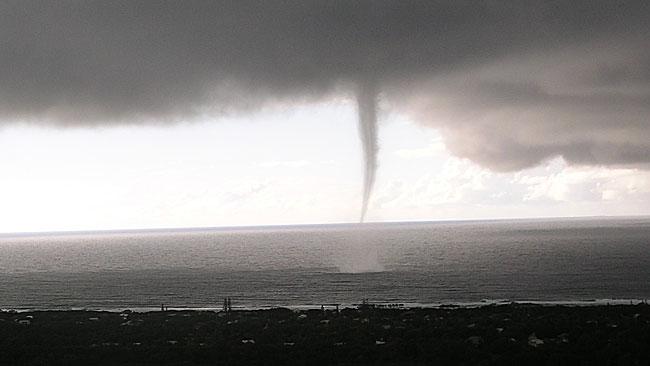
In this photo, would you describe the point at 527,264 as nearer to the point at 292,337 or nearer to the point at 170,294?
the point at 170,294

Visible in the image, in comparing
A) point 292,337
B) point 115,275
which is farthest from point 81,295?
point 292,337

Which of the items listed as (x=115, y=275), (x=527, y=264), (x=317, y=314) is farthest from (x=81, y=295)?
(x=527, y=264)

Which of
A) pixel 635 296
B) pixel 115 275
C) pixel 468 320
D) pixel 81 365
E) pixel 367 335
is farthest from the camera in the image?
pixel 115 275

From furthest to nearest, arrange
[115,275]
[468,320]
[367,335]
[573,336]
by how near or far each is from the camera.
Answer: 1. [115,275]
2. [468,320]
3. [367,335]
4. [573,336]

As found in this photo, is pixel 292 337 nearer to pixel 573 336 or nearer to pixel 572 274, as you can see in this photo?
pixel 573 336

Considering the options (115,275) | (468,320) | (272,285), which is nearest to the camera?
(468,320)

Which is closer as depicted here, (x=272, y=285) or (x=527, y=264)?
(x=272, y=285)
